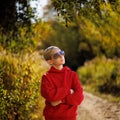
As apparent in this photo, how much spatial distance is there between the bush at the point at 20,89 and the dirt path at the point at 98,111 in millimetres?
1608

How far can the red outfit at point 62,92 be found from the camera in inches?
216

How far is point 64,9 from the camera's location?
835cm

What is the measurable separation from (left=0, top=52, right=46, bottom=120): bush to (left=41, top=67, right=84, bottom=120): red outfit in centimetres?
212

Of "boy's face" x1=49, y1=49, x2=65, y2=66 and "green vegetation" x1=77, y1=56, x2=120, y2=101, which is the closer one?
"boy's face" x1=49, y1=49, x2=65, y2=66

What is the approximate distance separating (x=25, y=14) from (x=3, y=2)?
2.27ft

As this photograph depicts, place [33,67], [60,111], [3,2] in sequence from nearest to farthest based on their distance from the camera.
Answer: [60,111], [33,67], [3,2]

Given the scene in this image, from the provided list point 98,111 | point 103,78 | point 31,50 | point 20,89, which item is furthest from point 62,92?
point 103,78

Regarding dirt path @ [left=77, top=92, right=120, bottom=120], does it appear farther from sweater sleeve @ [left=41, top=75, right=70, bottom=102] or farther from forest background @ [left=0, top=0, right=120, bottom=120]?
sweater sleeve @ [left=41, top=75, right=70, bottom=102]

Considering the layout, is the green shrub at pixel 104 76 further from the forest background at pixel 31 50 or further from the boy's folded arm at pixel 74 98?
the boy's folded arm at pixel 74 98

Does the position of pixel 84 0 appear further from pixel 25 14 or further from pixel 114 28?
pixel 114 28

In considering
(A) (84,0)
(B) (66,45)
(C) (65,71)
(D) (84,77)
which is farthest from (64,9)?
(B) (66,45)

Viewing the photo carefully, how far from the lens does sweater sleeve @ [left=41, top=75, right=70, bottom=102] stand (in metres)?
5.47

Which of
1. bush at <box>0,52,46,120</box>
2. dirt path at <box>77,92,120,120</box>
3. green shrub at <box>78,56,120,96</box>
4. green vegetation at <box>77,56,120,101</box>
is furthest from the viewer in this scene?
green shrub at <box>78,56,120,96</box>

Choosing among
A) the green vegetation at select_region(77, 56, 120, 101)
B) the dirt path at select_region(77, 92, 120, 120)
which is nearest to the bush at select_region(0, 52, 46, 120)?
the dirt path at select_region(77, 92, 120, 120)
